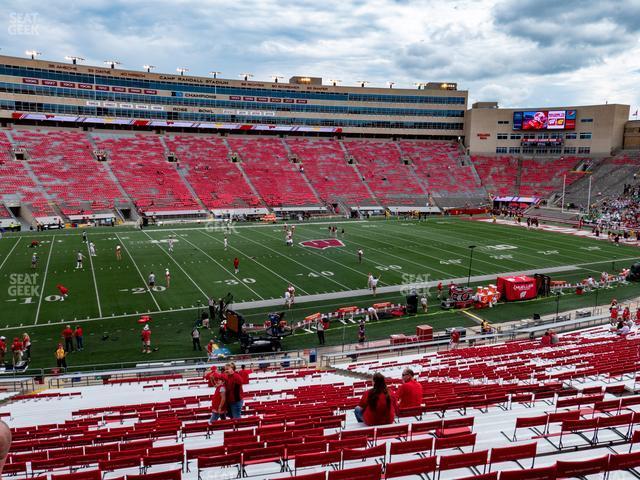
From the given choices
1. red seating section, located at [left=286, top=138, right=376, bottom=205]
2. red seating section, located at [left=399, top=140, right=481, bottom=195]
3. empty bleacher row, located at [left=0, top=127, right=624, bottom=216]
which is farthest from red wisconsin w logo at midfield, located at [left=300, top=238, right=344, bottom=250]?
red seating section, located at [left=399, top=140, right=481, bottom=195]

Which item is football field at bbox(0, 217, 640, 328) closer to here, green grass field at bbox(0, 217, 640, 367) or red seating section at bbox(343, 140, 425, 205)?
green grass field at bbox(0, 217, 640, 367)

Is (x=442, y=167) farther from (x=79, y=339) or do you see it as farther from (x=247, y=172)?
(x=79, y=339)

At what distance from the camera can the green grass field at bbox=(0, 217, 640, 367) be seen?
67.6 feet

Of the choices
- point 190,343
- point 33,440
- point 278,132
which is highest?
point 278,132

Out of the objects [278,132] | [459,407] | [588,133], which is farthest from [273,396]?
[588,133]

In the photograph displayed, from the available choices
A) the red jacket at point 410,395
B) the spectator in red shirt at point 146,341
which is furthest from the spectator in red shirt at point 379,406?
the spectator in red shirt at point 146,341

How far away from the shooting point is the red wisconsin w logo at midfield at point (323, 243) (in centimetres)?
3788

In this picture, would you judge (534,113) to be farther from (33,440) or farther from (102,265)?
(33,440)

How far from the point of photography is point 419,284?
90.4ft

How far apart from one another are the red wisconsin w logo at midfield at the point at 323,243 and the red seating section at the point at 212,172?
65.5 feet

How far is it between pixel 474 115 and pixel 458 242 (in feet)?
158

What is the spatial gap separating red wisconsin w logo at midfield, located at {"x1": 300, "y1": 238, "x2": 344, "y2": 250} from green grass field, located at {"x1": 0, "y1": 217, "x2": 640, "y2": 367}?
34.1 inches

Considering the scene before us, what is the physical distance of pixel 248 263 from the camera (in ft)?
104

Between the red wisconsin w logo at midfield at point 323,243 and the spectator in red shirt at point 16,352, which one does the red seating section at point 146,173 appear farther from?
Result: the spectator in red shirt at point 16,352
